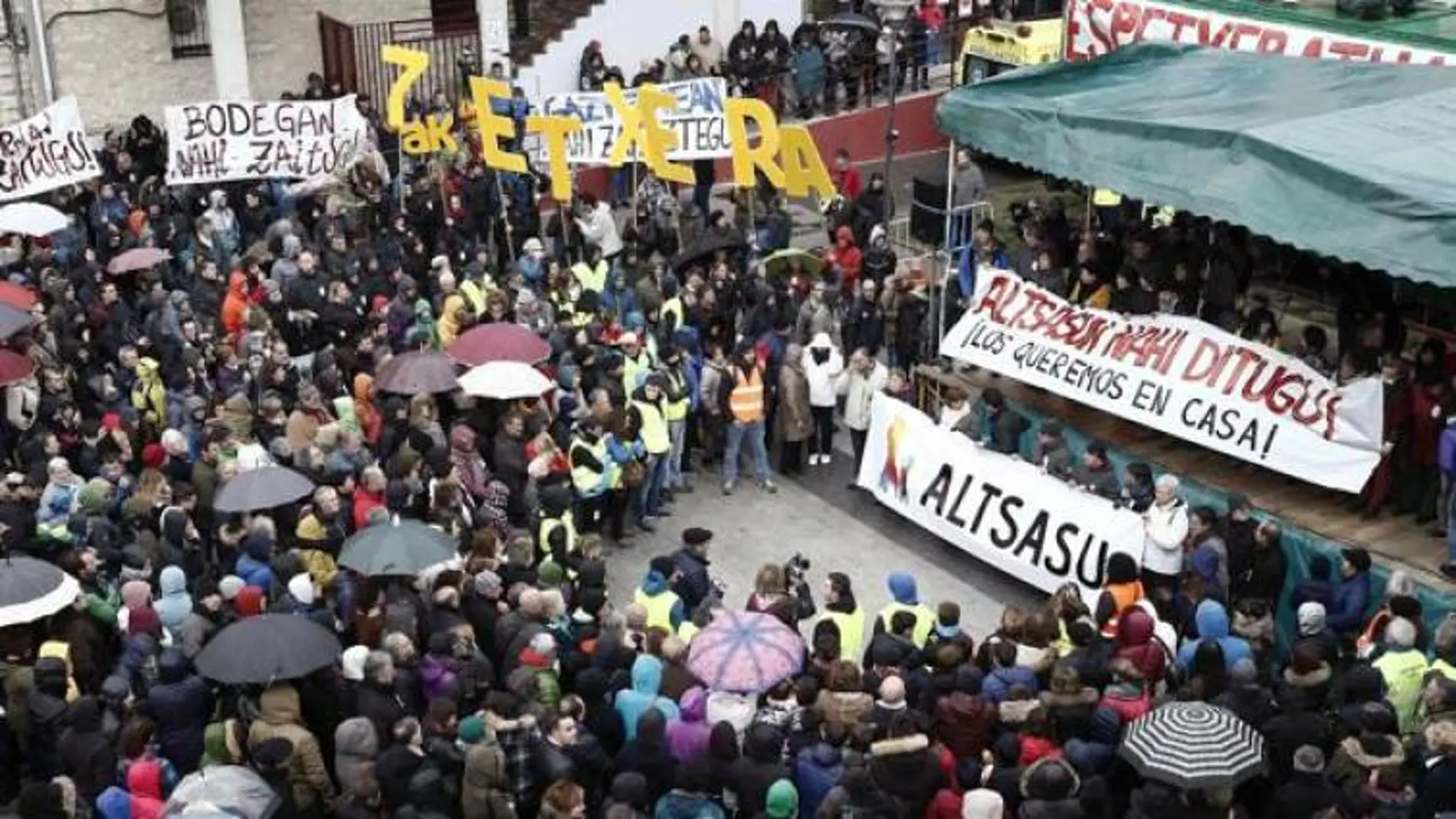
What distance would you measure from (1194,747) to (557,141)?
1120 centimetres

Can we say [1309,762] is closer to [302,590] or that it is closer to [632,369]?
[302,590]

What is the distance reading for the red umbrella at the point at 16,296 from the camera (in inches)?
607

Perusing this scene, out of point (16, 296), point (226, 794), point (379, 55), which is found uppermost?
point (379, 55)

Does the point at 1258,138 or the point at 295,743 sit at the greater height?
the point at 1258,138

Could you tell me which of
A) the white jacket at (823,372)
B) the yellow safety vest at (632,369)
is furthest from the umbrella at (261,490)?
the white jacket at (823,372)

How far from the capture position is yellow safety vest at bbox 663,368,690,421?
14.6 metres

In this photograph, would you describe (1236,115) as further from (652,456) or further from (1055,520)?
(652,456)

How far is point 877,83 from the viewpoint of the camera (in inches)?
1058

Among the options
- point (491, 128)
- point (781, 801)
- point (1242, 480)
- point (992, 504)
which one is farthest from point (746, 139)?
point (781, 801)

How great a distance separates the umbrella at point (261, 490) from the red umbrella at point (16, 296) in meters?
4.41

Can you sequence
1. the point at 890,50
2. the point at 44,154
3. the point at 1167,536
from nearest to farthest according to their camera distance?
1. the point at 1167,536
2. the point at 44,154
3. the point at 890,50

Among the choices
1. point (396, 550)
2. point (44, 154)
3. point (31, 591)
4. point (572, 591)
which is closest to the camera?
point (31, 591)

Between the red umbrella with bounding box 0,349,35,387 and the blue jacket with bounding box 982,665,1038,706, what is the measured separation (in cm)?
824

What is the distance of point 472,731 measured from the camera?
30.0 feet
